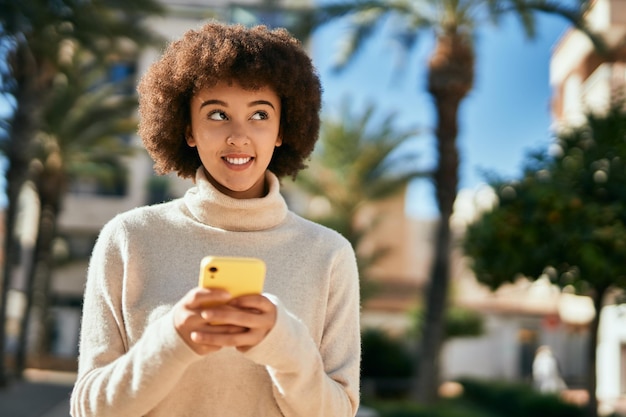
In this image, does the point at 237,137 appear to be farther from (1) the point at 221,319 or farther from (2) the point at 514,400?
(2) the point at 514,400

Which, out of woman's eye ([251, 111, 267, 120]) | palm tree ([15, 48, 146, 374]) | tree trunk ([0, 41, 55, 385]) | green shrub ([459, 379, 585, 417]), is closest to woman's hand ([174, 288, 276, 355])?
woman's eye ([251, 111, 267, 120])

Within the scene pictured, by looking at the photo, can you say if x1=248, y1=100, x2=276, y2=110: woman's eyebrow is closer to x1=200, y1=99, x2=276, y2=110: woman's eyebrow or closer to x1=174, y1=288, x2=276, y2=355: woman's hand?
x1=200, y1=99, x2=276, y2=110: woman's eyebrow

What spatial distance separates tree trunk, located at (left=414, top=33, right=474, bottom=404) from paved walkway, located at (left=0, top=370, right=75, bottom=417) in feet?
20.9

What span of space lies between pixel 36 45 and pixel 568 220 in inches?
366

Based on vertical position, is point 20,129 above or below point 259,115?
above

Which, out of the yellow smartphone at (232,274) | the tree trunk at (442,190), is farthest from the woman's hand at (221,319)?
the tree trunk at (442,190)

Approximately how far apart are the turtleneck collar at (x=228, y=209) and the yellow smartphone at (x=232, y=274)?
0.49 meters

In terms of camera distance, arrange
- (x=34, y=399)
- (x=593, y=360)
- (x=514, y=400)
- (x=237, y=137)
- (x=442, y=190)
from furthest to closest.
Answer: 1. (x=514, y=400)
2. (x=34, y=399)
3. (x=442, y=190)
4. (x=593, y=360)
5. (x=237, y=137)

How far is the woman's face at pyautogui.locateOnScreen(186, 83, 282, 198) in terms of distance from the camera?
79.4 inches

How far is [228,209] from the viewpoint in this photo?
2.06 m

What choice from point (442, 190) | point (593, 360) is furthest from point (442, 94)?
point (593, 360)

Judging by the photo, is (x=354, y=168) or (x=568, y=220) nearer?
(x=568, y=220)

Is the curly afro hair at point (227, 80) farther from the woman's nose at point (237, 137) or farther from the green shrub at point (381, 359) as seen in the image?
the green shrub at point (381, 359)

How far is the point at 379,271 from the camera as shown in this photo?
44.2 m
